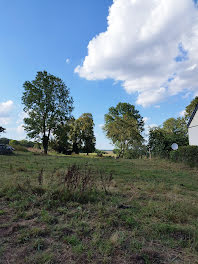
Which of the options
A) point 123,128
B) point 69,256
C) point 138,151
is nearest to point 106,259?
point 69,256

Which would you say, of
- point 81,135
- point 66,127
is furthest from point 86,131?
point 66,127

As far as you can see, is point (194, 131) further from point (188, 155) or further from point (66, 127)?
point (66, 127)

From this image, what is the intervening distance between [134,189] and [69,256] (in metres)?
3.42

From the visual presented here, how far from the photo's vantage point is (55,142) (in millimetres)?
31500

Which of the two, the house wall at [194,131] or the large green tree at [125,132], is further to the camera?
the large green tree at [125,132]

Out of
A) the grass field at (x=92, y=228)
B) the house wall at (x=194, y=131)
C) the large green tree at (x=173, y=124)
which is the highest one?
the large green tree at (x=173, y=124)

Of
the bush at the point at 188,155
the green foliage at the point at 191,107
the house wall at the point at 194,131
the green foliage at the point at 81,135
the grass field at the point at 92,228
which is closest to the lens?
the grass field at the point at 92,228

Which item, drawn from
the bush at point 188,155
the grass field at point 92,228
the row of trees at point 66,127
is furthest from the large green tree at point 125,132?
the grass field at point 92,228

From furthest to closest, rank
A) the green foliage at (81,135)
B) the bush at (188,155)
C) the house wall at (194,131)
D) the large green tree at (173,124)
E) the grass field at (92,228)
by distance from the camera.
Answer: the green foliage at (81,135)
the large green tree at (173,124)
the house wall at (194,131)
the bush at (188,155)
the grass field at (92,228)

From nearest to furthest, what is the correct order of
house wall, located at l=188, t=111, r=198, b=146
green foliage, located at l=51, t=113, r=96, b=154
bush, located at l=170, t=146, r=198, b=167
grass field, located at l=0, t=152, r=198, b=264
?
grass field, located at l=0, t=152, r=198, b=264 → bush, located at l=170, t=146, r=198, b=167 → house wall, located at l=188, t=111, r=198, b=146 → green foliage, located at l=51, t=113, r=96, b=154

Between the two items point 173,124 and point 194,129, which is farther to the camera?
point 173,124

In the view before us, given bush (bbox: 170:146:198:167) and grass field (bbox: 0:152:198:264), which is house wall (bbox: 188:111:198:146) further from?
Answer: grass field (bbox: 0:152:198:264)

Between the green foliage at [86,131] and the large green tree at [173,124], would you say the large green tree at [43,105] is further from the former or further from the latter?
the large green tree at [173,124]

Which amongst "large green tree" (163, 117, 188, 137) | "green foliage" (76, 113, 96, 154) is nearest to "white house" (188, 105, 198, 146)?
"large green tree" (163, 117, 188, 137)
